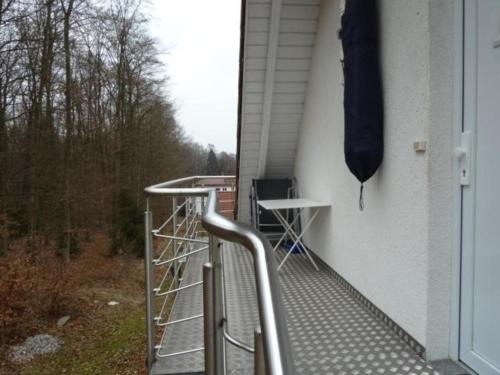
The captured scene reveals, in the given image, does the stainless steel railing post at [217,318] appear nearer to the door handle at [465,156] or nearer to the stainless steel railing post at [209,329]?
the stainless steel railing post at [209,329]

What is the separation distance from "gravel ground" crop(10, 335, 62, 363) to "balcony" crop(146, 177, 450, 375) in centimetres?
269

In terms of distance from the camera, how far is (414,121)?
2.08 meters

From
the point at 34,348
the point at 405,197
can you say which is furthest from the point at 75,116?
the point at 405,197

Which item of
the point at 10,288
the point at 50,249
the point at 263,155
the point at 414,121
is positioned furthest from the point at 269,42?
the point at 50,249

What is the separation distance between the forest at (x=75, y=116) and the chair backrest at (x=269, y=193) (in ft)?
15.8

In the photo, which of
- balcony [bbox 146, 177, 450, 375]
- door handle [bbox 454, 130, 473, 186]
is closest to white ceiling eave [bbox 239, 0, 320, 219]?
balcony [bbox 146, 177, 450, 375]

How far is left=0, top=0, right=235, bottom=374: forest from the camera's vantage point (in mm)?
5957

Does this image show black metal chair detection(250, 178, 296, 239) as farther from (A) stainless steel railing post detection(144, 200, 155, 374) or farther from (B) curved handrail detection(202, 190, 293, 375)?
(B) curved handrail detection(202, 190, 293, 375)

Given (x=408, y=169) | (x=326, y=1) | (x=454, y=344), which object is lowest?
(x=454, y=344)

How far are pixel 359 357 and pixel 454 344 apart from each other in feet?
1.53

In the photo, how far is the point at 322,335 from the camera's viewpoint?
2385mm

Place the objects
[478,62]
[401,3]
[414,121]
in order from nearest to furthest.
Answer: [478,62], [414,121], [401,3]

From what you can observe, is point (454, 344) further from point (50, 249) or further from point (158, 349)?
point (50, 249)

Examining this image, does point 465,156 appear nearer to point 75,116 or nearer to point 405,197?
point 405,197
